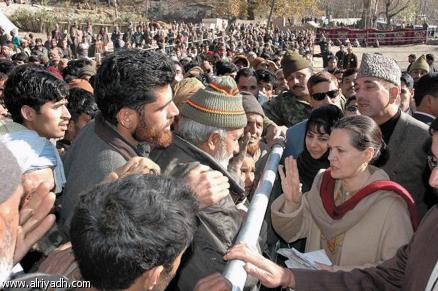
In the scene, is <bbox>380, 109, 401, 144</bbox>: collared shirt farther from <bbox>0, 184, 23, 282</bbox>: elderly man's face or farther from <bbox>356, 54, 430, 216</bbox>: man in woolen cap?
<bbox>0, 184, 23, 282</bbox>: elderly man's face

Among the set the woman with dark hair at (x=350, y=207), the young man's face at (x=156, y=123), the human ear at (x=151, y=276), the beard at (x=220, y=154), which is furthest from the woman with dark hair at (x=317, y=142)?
the human ear at (x=151, y=276)

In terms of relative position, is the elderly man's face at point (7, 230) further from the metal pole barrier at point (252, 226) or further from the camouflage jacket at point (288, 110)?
the camouflage jacket at point (288, 110)

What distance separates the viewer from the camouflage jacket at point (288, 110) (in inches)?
204

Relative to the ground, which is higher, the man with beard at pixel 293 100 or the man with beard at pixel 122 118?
the man with beard at pixel 122 118

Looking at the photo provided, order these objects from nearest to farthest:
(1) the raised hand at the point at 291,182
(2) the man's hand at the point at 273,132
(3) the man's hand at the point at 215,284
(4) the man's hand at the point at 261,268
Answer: (3) the man's hand at the point at 215,284 → (4) the man's hand at the point at 261,268 → (1) the raised hand at the point at 291,182 → (2) the man's hand at the point at 273,132

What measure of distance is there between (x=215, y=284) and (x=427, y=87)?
3.32m

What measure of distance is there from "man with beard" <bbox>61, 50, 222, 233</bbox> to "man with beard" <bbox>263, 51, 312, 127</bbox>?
3.06 m

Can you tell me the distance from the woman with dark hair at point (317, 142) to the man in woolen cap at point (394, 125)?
38 centimetres

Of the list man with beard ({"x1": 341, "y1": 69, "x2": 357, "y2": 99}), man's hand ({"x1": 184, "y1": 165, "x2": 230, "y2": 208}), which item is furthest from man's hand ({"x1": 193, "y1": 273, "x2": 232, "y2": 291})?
man with beard ({"x1": 341, "y1": 69, "x2": 357, "y2": 99})

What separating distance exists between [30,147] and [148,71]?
75 cm

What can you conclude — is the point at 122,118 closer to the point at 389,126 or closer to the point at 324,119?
the point at 324,119

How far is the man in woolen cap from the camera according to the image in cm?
328

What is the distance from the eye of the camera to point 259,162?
394cm

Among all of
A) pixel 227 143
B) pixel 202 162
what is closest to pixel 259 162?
pixel 227 143
